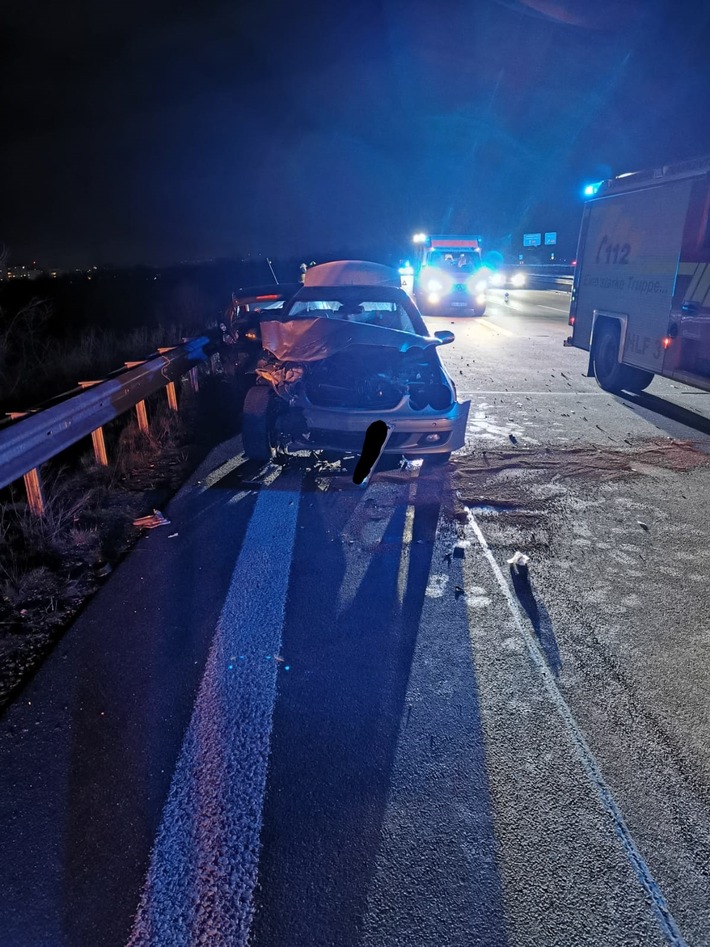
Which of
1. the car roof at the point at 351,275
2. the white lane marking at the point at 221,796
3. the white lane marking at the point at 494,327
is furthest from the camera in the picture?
the white lane marking at the point at 494,327

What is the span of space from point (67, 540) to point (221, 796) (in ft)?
9.93

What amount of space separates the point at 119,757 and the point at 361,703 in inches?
45.1

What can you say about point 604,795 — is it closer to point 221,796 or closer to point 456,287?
point 221,796

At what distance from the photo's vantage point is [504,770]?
2.95 metres

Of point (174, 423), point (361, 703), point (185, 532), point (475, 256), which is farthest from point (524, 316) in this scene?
point (361, 703)

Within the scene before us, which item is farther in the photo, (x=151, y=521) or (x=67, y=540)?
(x=151, y=521)

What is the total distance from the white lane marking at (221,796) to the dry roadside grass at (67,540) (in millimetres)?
908

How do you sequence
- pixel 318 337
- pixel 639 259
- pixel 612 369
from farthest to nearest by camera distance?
pixel 612 369 < pixel 639 259 < pixel 318 337

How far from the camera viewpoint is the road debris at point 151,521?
574 centimetres

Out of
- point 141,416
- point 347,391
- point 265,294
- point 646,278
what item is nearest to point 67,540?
point 141,416

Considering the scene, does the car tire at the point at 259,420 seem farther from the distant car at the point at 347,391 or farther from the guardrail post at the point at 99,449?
the guardrail post at the point at 99,449

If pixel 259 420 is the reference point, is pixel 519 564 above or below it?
below

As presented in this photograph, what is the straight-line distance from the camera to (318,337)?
7043 mm

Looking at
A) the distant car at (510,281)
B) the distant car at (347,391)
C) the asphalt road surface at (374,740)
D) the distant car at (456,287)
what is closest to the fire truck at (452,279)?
the distant car at (456,287)
